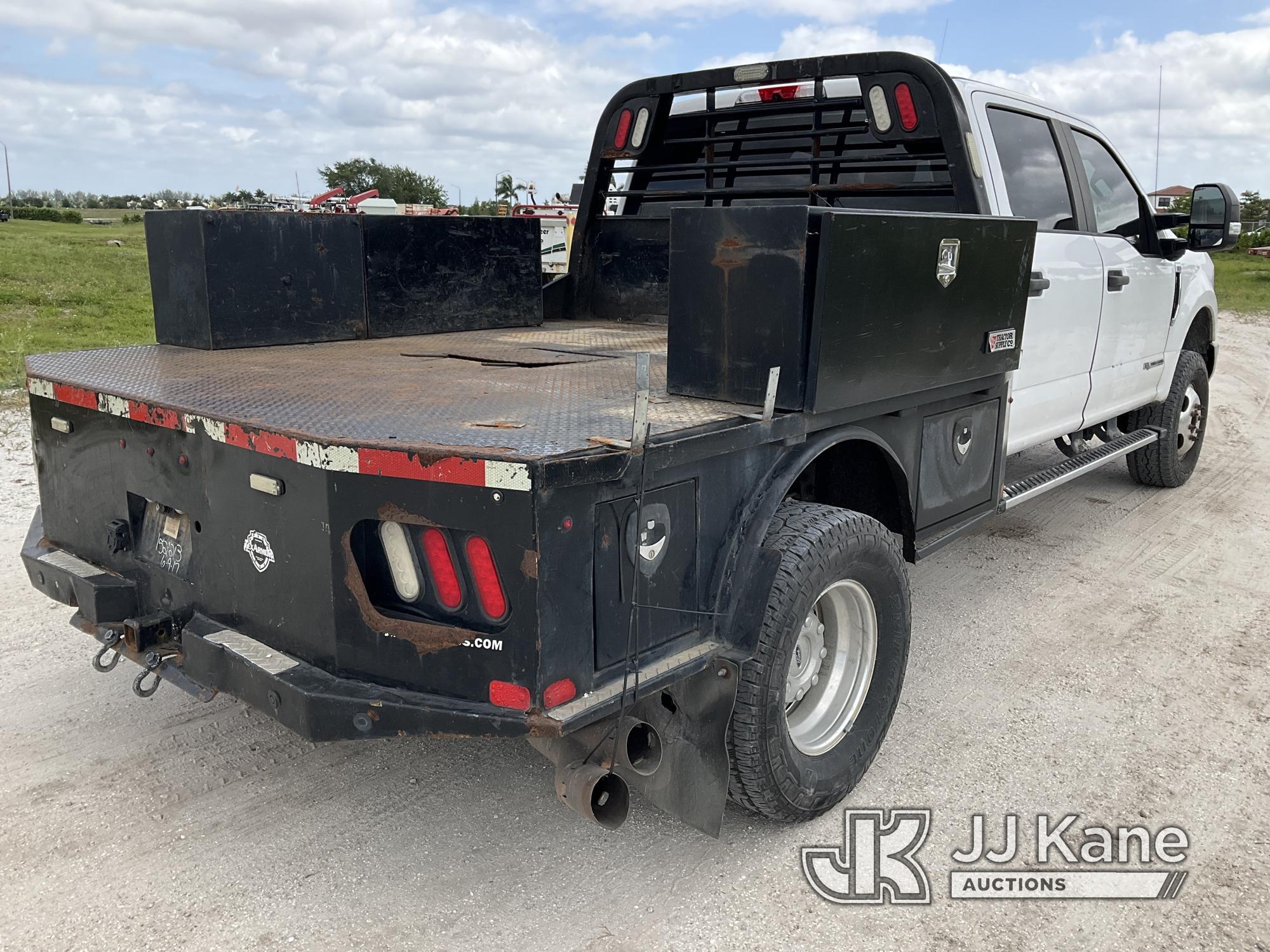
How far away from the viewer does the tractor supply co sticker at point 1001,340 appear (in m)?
3.83

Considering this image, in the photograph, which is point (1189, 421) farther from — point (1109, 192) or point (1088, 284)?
point (1088, 284)

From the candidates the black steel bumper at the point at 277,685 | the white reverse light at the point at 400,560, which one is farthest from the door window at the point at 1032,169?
the black steel bumper at the point at 277,685

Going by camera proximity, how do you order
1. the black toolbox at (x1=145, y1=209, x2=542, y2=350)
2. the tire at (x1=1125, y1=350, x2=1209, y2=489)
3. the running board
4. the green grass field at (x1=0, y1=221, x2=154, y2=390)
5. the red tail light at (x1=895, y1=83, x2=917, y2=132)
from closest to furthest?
1. the black toolbox at (x1=145, y1=209, x2=542, y2=350)
2. the red tail light at (x1=895, y1=83, x2=917, y2=132)
3. the running board
4. the tire at (x1=1125, y1=350, x2=1209, y2=489)
5. the green grass field at (x1=0, y1=221, x2=154, y2=390)

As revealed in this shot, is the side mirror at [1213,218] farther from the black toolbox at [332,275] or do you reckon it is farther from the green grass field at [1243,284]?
the green grass field at [1243,284]

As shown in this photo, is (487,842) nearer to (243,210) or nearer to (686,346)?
→ (686,346)

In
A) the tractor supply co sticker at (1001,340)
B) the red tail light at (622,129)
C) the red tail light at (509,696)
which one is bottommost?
the red tail light at (509,696)

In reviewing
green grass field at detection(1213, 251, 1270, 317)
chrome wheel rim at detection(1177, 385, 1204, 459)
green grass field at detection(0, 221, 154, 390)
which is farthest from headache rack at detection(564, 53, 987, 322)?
green grass field at detection(1213, 251, 1270, 317)

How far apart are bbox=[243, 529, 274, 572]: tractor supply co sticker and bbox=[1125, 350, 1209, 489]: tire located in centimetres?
554

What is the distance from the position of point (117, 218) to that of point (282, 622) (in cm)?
6808

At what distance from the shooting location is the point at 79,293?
17734 mm

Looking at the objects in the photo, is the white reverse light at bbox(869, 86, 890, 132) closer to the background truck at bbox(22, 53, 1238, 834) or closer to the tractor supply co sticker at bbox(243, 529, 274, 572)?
the background truck at bbox(22, 53, 1238, 834)

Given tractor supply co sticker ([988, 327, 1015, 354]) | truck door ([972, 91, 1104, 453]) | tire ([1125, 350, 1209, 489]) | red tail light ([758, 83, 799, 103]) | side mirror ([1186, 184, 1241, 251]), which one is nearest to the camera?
tractor supply co sticker ([988, 327, 1015, 354])

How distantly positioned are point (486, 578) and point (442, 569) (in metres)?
0.14

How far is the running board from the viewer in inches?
180
